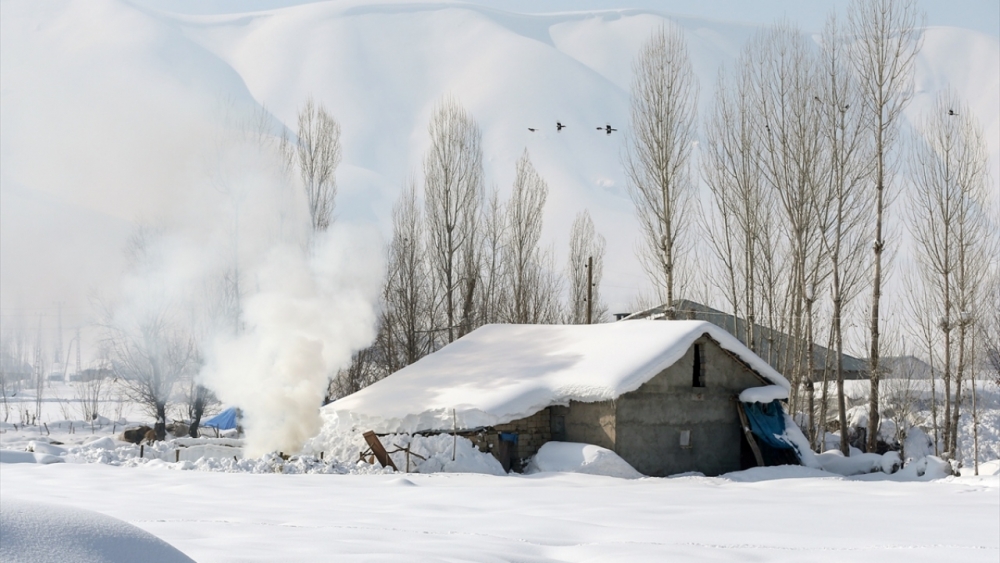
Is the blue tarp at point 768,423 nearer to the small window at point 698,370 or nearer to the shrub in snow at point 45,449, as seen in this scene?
the small window at point 698,370

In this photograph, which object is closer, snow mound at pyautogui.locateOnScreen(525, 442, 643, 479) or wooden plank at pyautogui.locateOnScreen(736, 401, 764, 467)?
snow mound at pyautogui.locateOnScreen(525, 442, 643, 479)

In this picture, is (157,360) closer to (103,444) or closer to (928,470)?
(103,444)

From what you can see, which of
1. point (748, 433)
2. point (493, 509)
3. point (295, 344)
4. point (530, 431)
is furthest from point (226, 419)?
point (493, 509)

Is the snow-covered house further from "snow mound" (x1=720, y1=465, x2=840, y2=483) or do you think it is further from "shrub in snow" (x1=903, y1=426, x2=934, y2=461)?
"shrub in snow" (x1=903, y1=426, x2=934, y2=461)

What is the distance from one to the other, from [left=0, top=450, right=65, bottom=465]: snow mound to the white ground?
47.0 inches

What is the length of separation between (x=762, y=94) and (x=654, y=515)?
26.6m

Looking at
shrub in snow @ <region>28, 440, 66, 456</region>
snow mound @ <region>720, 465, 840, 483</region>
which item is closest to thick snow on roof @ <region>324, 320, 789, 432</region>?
snow mound @ <region>720, 465, 840, 483</region>

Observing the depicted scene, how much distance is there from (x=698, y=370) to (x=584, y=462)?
585 centimetres

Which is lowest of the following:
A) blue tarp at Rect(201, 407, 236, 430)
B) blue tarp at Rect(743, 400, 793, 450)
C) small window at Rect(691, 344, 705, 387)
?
blue tarp at Rect(201, 407, 236, 430)

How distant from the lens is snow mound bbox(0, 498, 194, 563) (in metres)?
3.09

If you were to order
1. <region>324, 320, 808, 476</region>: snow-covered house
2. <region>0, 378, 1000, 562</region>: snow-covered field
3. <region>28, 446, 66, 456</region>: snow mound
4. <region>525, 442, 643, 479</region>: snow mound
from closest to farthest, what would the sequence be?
<region>0, 378, 1000, 562</region>: snow-covered field, <region>28, 446, 66, 456</region>: snow mound, <region>525, 442, 643, 479</region>: snow mound, <region>324, 320, 808, 476</region>: snow-covered house

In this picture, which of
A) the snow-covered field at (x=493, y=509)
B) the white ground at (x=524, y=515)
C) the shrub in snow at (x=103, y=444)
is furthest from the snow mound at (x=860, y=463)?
the shrub in snow at (x=103, y=444)

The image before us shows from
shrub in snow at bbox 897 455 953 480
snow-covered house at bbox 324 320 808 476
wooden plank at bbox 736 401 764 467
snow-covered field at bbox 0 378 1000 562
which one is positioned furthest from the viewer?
wooden plank at bbox 736 401 764 467

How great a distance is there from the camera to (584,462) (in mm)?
24297
